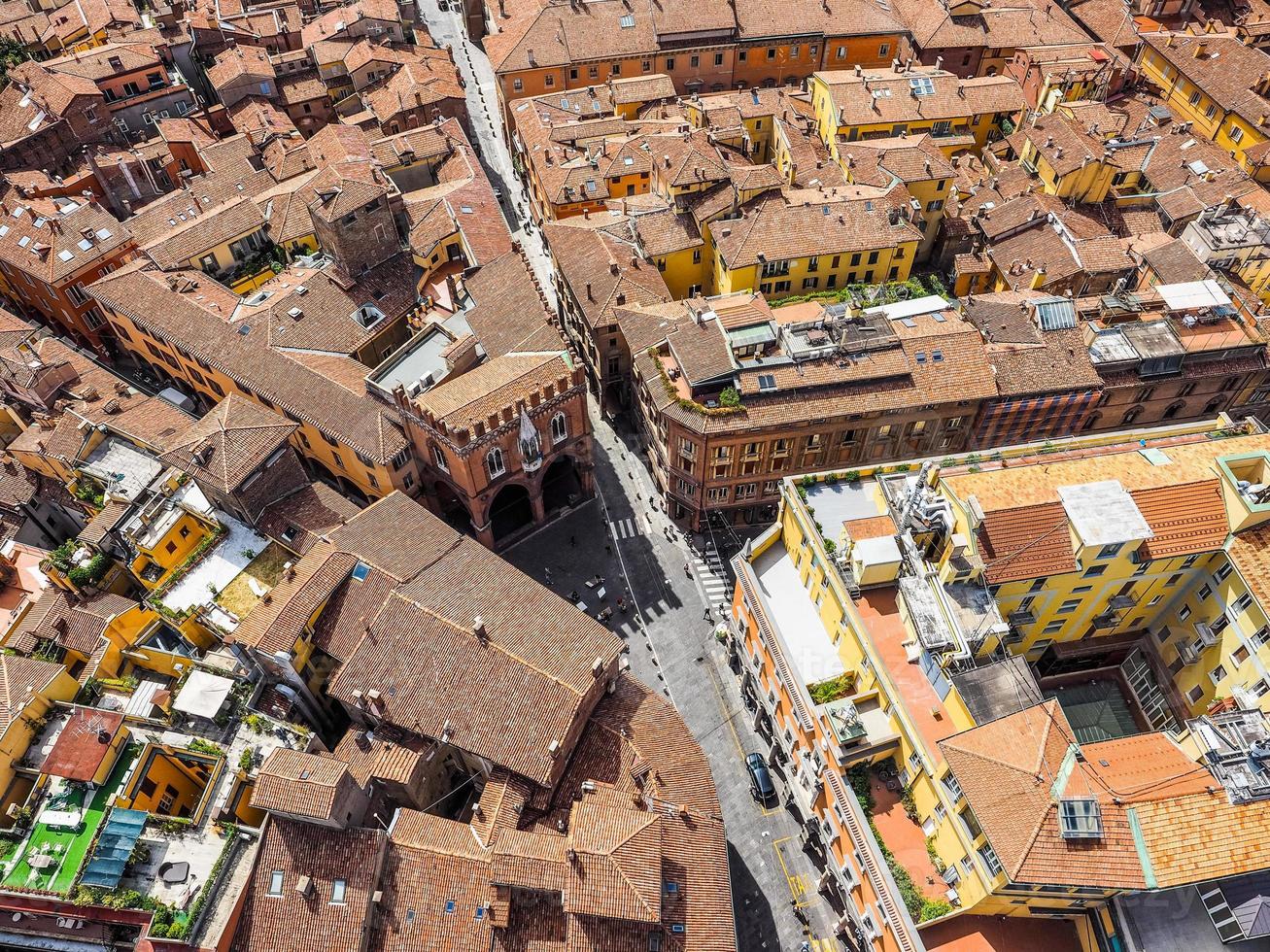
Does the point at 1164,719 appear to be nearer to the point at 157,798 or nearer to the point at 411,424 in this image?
the point at 411,424

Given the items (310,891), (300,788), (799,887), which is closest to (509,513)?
(300,788)

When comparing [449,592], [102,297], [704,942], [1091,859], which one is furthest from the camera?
[102,297]

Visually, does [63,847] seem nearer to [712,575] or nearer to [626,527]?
[626,527]

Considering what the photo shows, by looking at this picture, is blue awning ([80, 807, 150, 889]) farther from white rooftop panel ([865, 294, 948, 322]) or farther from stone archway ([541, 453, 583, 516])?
white rooftop panel ([865, 294, 948, 322])

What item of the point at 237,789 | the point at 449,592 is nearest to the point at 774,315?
the point at 449,592

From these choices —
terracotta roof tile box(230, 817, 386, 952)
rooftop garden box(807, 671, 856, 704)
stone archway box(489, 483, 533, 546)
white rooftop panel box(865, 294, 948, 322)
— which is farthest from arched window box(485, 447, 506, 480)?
white rooftop panel box(865, 294, 948, 322)

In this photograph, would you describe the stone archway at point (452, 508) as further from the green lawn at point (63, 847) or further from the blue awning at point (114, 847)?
the blue awning at point (114, 847)
